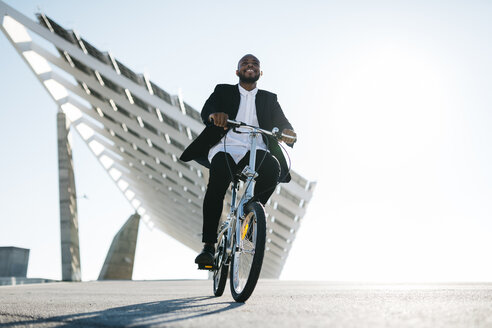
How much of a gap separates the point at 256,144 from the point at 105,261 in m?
24.2

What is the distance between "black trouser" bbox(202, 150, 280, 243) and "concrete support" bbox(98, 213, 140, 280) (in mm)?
23491

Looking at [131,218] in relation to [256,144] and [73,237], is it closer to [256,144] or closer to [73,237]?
[73,237]

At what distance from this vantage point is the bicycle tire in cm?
331

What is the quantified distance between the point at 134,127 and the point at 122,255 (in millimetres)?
8913

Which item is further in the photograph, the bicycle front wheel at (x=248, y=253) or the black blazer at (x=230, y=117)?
the black blazer at (x=230, y=117)

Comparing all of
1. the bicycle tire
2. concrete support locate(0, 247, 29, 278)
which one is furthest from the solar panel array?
concrete support locate(0, 247, 29, 278)

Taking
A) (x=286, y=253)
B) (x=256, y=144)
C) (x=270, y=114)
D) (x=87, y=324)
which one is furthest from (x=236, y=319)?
(x=286, y=253)

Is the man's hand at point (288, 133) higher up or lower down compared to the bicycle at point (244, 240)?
higher up

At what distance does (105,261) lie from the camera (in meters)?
25.7

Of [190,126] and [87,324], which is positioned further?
[190,126]

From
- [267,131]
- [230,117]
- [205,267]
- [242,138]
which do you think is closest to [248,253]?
[205,267]

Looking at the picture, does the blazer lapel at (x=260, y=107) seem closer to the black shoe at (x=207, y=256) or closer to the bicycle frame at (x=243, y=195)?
the bicycle frame at (x=243, y=195)

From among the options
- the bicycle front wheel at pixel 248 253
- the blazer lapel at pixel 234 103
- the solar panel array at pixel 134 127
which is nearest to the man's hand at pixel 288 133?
the blazer lapel at pixel 234 103

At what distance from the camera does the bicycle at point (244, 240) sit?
2652mm
